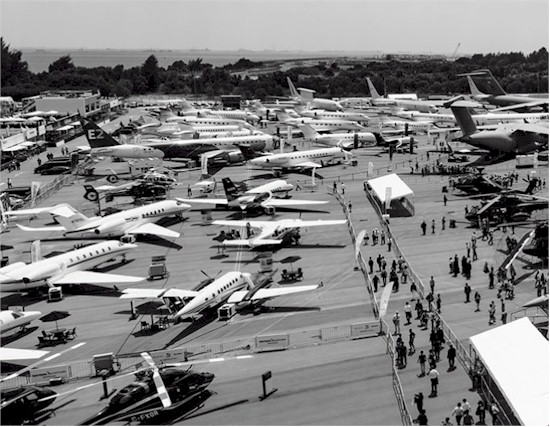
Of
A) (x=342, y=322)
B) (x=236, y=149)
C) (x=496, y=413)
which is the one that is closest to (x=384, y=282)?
(x=342, y=322)

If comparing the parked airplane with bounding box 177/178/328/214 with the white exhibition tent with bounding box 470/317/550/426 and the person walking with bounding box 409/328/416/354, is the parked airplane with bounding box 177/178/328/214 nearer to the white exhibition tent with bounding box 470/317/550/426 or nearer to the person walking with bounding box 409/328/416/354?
the person walking with bounding box 409/328/416/354

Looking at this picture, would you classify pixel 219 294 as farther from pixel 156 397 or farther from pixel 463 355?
pixel 463 355

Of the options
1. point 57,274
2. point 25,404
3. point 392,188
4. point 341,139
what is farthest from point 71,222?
point 341,139

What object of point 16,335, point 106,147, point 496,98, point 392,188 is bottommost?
point 16,335

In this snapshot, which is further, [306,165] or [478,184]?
[306,165]

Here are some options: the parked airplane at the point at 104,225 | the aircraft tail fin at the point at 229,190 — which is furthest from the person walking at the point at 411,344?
the aircraft tail fin at the point at 229,190

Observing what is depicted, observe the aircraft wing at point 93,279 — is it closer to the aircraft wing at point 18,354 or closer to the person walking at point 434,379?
the aircraft wing at point 18,354

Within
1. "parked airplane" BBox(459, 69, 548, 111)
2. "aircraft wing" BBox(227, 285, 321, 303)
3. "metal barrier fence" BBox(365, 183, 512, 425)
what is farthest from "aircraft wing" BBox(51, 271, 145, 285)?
"parked airplane" BBox(459, 69, 548, 111)

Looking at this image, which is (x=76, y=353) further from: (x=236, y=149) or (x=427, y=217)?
(x=236, y=149)
